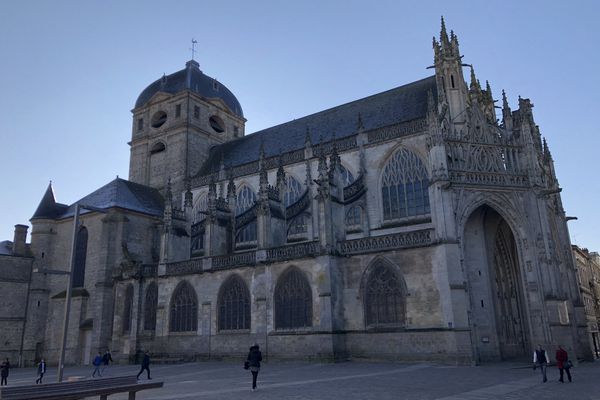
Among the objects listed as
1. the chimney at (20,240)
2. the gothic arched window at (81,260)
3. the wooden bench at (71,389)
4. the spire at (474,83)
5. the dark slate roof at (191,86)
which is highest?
the dark slate roof at (191,86)

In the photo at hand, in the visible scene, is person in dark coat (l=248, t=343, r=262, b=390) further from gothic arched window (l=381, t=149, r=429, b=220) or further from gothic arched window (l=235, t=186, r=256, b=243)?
gothic arched window (l=235, t=186, r=256, b=243)

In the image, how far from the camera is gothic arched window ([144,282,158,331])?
28516mm

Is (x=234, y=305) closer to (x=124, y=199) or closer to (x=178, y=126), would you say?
(x=124, y=199)

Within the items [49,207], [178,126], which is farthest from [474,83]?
[49,207]

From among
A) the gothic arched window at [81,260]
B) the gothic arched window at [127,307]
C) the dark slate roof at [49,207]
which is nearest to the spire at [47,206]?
the dark slate roof at [49,207]

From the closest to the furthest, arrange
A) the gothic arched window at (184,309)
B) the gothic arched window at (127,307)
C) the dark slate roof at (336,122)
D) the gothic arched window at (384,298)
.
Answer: the gothic arched window at (384,298), the gothic arched window at (184,309), the dark slate roof at (336,122), the gothic arched window at (127,307)

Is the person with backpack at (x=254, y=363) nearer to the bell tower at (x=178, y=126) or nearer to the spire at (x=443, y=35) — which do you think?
the spire at (x=443, y=35)

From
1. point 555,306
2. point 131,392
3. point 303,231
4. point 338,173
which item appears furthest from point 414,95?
point 131,392

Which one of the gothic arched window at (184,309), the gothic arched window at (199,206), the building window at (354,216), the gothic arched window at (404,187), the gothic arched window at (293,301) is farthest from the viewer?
the gothic arched window at (199,206)

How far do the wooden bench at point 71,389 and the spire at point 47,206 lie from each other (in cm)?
2916

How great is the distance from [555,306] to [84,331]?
26937 millimetres

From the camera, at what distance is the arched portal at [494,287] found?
2098 cm

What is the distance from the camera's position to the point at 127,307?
29.6m

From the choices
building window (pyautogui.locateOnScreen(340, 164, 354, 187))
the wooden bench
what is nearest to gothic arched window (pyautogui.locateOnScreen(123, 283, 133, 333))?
building window (pyautogui.locateOnScreen(340, 164, 354, 187))
